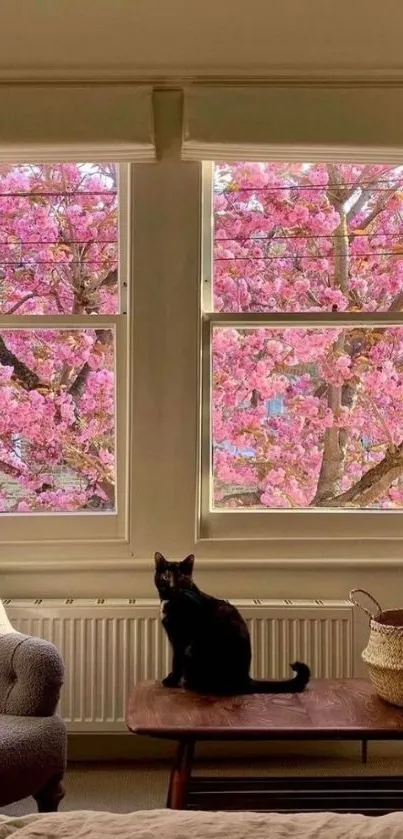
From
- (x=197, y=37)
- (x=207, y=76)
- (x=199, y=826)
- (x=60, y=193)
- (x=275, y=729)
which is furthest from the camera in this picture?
(x=60, y=193)

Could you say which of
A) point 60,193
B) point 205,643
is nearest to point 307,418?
point 205,643

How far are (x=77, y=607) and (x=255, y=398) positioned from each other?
3.30 ft

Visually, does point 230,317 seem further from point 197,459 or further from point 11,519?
point 11,519

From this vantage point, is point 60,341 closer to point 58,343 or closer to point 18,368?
point 58,343

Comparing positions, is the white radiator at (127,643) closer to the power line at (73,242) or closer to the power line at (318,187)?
the power line at (73,242)

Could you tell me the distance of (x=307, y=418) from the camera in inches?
116

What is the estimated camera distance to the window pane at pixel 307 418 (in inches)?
116

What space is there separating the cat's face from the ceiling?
1739mm

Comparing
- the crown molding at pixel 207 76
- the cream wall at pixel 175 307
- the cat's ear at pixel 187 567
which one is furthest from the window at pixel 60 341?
the cat's ear at pixel 187 567

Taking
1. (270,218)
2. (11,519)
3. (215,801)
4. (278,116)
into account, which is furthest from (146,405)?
(215,801)

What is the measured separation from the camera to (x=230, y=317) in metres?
2.89

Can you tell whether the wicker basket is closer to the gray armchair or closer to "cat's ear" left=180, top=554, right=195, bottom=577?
"cat's ear" left=180, top=554, right=195, bottom=577

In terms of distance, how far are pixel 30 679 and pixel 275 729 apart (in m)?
0.71

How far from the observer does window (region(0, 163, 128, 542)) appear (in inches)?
115
